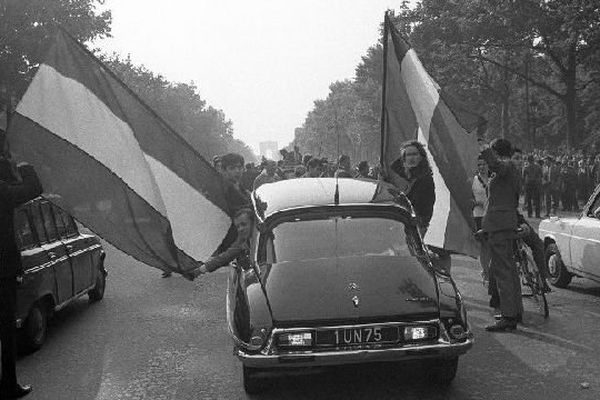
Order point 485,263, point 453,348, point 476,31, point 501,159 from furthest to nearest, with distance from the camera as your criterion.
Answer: point 476,31 → point 485,263 → point 501,159 → point 453,348

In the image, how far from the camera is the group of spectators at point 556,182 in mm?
21703

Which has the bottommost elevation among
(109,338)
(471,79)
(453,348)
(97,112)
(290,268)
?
(109,338)

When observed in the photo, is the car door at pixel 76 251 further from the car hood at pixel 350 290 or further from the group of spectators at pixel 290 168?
the car hood at pixel 350 290

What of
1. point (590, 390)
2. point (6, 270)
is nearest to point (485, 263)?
point (590, 390)

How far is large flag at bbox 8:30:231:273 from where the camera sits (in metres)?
5.82

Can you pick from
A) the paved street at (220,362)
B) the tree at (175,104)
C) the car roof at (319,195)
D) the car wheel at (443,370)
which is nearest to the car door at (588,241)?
the paved street at (220,362)

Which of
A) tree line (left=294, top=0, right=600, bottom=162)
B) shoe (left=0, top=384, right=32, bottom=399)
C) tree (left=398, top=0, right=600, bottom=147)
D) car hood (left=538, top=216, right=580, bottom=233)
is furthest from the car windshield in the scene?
tree (left=398, top=0, right=600, bottom=147)

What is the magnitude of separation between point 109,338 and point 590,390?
190 inches

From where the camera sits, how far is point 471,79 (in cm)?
4247

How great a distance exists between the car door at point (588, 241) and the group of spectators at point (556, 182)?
42.0 feet

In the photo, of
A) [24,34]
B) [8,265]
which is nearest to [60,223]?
[8,265]

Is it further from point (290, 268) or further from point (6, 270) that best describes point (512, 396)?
point (6, 270)

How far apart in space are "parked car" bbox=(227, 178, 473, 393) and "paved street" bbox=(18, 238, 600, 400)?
37 centimetres

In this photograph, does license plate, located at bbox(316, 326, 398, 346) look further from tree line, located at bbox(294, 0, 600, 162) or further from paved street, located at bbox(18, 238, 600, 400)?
tree line, located at bbox(294, 0, 600, 162)
